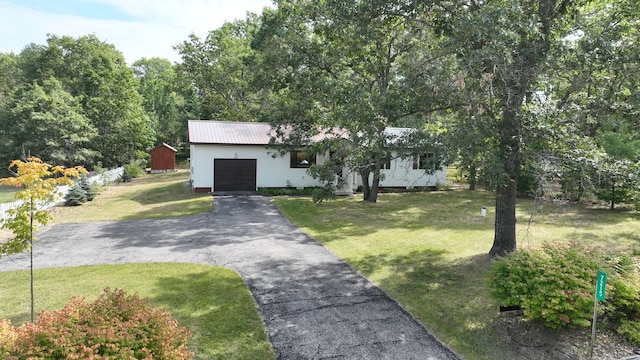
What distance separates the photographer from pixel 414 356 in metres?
5.85

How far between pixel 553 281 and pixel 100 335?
264 inches

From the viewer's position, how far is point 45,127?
1179 inches

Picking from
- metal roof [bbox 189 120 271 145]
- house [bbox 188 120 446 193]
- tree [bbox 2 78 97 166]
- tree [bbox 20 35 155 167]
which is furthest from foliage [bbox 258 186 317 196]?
tree [bbox 20 35 155 167]

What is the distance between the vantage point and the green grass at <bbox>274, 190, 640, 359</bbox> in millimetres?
7155

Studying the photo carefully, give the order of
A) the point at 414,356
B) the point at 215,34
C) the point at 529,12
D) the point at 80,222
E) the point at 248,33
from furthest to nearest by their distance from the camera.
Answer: the point at 248,33
the point at 215,34
the point at 80,222
the point at 529,12
the point at 414,356

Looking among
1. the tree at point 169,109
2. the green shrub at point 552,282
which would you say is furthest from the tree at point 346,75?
the tree at point 169,109

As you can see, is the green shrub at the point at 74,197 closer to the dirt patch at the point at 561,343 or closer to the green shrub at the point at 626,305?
the dirt patch at the point at 561,343

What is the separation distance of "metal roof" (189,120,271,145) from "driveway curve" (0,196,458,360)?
5897mm

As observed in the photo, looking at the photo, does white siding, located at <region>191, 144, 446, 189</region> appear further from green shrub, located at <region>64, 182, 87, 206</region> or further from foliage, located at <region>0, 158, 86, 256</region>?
foliage, located at <region>0, 158, 86, 256</region>

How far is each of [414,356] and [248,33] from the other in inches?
1961

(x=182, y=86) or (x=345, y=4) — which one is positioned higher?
(x=182, y=86)

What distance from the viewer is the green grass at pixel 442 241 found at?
7.16m

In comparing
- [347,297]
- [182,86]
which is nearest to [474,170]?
[347,297]

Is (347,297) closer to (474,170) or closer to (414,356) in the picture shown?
(414,356)
